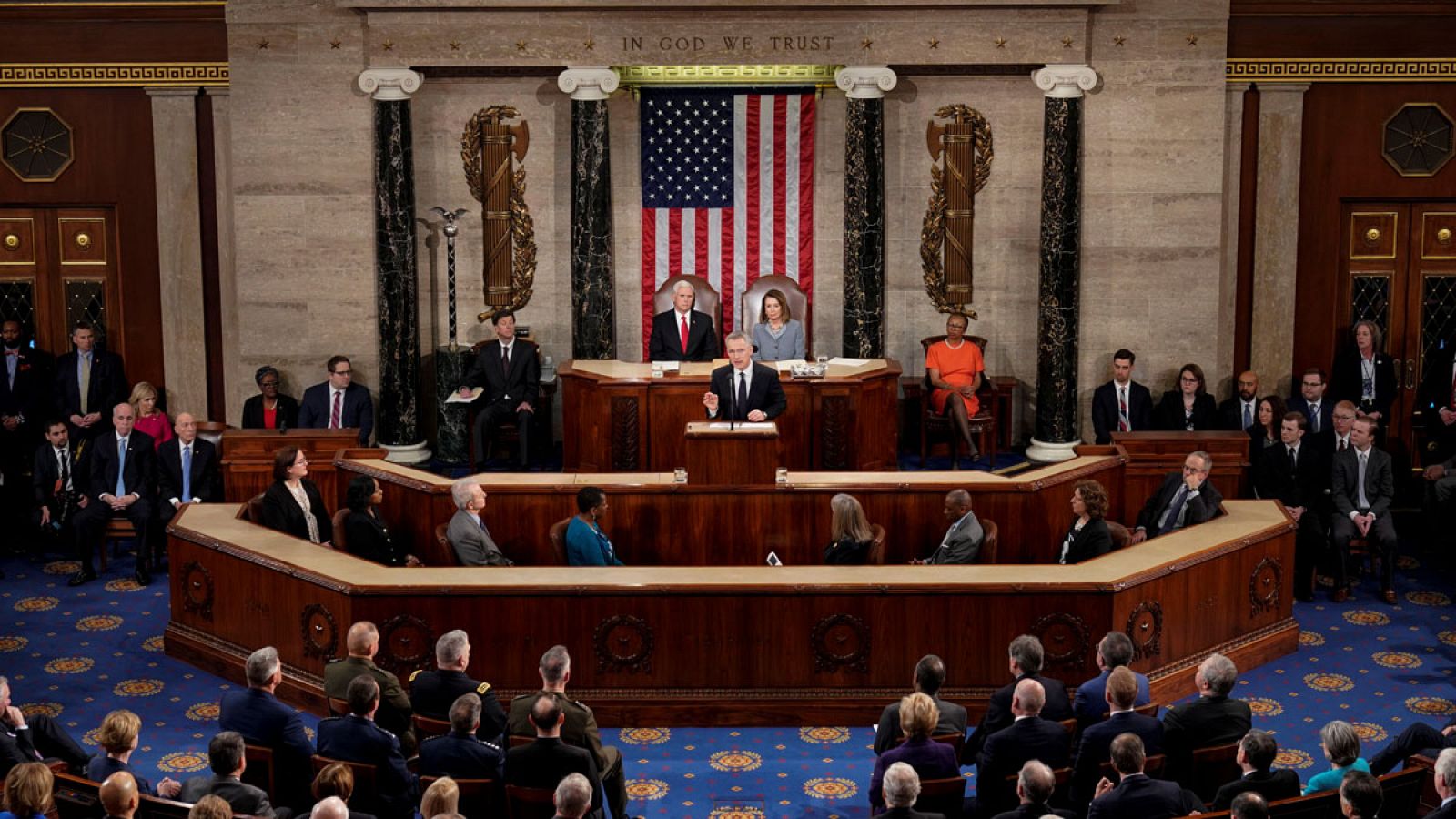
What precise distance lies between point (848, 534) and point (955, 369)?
16.1 ft

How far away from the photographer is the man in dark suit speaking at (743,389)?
12.1m

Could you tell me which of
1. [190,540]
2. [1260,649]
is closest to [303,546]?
[190,540]

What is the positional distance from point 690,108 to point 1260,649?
7320 mm

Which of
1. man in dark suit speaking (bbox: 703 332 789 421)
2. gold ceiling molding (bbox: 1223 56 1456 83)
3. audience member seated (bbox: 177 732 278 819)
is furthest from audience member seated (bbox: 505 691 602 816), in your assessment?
gold ceiling molding (bbox: 1223 56 1456 83)

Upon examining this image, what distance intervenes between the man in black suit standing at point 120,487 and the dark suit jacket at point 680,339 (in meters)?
4.20

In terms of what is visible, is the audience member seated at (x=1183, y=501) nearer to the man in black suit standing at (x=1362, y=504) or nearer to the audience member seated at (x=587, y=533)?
the man in black suit standing at (x=1362, y=504)

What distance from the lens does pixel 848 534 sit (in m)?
10.3

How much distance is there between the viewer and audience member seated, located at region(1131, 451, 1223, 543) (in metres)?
11.1

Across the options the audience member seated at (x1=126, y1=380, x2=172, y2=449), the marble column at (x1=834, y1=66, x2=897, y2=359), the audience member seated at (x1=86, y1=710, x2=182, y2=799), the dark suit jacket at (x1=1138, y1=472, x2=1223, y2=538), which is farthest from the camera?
the marble column at (x1=834, y1=66, x2=897, y2=359)

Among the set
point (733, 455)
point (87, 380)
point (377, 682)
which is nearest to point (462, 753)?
point (377, 682)

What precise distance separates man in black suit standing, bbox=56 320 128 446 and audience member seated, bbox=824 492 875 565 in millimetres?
7118

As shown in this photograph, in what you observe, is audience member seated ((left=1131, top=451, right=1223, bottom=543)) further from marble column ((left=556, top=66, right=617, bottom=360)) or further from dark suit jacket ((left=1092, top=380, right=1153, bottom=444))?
marble column ((left=556, top=66, right=617, bottom=360))

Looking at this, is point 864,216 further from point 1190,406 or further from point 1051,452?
point 1190,406

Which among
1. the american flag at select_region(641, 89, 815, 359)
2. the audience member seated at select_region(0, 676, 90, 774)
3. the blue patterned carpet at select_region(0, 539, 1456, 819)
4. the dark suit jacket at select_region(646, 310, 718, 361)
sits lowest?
the blue patterned carpet at select_region(0, 539, 1456, 819)
